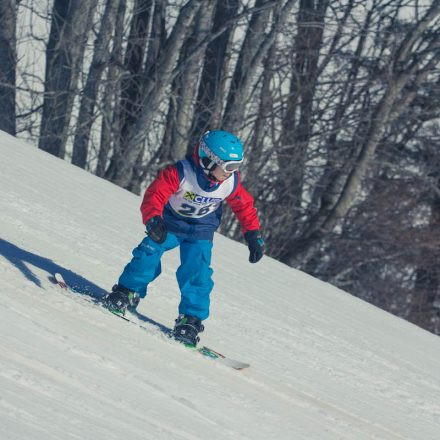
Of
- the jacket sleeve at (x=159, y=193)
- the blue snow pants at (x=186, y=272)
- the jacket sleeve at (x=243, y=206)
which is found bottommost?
the blue snow pants at (x=186, y=272)

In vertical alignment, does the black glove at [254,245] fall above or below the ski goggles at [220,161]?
below

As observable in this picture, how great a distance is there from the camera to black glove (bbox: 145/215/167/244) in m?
5.96

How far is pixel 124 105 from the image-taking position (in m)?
22.0

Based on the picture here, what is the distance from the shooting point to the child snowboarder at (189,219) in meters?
6.11

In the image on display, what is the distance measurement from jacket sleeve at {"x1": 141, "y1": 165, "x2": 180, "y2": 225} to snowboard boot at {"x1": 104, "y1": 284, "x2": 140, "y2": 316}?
474mm

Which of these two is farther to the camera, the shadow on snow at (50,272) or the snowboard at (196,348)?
the shadow on snow at (50,272)

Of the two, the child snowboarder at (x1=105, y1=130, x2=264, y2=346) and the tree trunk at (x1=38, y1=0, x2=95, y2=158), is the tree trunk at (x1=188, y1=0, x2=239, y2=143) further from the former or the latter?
the child snowboarder at (x1=105, y1=130, x2=264, y2=346)

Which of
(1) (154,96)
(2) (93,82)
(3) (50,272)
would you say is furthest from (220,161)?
(2) (93,82)

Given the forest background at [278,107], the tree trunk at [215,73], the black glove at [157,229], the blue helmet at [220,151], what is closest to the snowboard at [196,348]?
the black glove at [157,229]

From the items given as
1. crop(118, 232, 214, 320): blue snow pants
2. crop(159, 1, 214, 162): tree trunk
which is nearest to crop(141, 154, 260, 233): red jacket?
crop(118, 232, 214, 320): blue snow pants

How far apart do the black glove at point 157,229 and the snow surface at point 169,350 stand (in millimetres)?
520

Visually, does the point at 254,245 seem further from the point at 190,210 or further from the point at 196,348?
the point at 196,348

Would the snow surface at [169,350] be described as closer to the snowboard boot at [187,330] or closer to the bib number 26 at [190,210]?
the snowboard boot at [187,330]

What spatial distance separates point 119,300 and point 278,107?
16299mm
